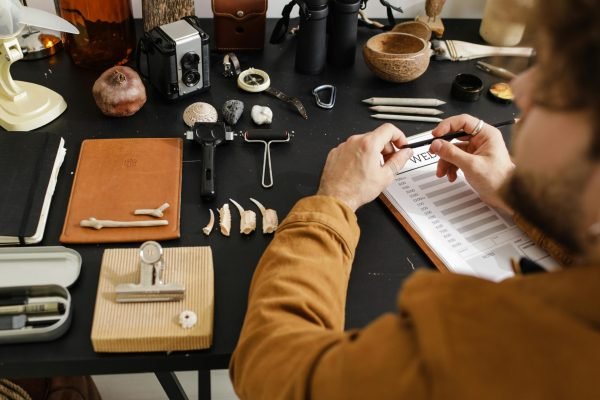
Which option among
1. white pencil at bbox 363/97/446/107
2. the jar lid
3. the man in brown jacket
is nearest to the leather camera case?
white pencil at bbox 363/97/446/107

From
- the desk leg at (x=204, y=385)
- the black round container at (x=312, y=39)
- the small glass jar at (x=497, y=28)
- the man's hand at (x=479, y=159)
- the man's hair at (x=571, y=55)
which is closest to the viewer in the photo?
the man's hair at (x=571, y=55)

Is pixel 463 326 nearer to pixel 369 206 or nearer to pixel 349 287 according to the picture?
pixel 349 287

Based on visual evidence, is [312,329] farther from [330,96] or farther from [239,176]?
[330,96]

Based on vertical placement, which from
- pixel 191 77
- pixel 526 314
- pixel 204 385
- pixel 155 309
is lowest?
pixel 204 385

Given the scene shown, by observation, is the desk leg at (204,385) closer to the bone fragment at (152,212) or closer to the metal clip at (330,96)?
the bone fragment at (152,212)

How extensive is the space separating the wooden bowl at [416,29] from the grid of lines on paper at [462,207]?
1.50ft

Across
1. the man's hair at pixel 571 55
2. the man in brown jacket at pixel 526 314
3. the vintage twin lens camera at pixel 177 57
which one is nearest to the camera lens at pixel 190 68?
the vintage twin lens camera at pixel 177 57

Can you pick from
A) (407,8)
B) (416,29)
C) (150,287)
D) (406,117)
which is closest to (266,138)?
(406,117)

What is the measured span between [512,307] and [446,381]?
0.31ft

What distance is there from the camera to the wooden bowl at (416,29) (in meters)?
1.48

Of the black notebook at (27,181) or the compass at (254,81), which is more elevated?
the compass at (254,81)

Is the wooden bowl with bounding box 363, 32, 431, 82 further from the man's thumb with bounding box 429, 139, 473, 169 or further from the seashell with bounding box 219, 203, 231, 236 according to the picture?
the seashell with bounding box 219, 203, 231, 236

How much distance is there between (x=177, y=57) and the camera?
1.23 metres

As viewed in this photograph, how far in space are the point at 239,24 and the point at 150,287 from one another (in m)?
0.73
